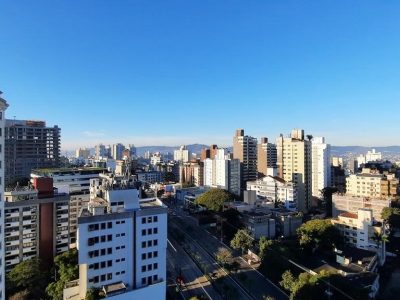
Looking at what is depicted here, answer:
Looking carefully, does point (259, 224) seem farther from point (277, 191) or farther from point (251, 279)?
point (277, 191)

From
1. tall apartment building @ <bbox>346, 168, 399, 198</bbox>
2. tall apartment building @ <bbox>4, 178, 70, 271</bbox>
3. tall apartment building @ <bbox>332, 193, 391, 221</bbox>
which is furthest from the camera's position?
tall apartment building @ <bbox>346, 168, 399, 198</bbox>

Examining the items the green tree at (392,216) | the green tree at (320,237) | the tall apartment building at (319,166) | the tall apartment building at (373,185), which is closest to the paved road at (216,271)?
the green tree at (320,237)

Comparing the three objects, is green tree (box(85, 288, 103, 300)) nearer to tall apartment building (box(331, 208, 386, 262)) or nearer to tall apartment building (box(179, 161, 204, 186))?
tall apartment building (box(331, 208, 386, 262))

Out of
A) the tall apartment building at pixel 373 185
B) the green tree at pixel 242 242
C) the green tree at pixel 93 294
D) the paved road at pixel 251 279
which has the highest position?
the tall apartment building at pixel 373 185

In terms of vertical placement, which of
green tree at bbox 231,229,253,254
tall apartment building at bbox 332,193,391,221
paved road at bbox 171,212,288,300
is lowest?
paved road at bbox 171,212,288,300

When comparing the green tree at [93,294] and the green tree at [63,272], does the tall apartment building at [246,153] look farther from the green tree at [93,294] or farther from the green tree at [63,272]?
the green tree at [93,294]

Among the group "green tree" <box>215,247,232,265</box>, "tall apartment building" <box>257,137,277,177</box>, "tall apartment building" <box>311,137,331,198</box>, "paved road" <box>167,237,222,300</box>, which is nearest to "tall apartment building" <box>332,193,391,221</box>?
"tall apartment building" <box>311,137,331,198</box>

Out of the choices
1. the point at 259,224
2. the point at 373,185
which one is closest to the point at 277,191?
the point at 373,185
